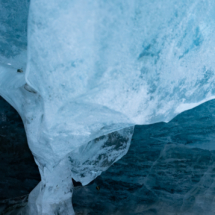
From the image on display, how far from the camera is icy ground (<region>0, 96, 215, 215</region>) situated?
36.0 inches

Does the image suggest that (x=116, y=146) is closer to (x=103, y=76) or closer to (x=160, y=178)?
(x=160, y=178)

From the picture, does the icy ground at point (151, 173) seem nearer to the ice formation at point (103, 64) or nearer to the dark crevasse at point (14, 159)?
the dark crevasse at point (14, 159)

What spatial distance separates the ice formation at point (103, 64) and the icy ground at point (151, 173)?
314 millimetres

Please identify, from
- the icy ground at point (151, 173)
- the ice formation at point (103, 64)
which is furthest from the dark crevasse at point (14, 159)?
the ice formation at point (103, 64)

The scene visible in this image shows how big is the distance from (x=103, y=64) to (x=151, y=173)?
0.76 meters

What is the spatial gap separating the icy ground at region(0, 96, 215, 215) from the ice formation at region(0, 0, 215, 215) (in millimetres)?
314

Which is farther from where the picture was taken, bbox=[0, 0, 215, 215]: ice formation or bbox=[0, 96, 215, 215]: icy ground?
bbox=[0, 96, 215, 215]: icy ground

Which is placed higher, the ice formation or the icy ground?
the ice formation

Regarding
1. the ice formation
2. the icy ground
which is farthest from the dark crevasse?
the ice formation

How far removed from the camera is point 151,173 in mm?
1007

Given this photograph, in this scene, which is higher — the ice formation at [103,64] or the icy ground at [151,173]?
the ice formation at [103,64]

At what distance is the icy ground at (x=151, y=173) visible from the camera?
36.0 inches

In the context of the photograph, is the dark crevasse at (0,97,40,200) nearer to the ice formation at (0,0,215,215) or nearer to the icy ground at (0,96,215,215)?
the icy ground at (0,96,215,215)

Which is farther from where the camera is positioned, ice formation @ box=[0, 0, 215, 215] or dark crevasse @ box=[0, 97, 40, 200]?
dark crevasse @ box=[0, 97, 40, 200]
